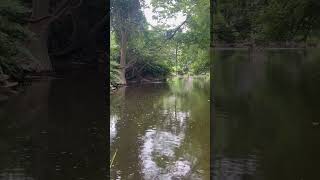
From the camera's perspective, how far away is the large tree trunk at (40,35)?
531 inches

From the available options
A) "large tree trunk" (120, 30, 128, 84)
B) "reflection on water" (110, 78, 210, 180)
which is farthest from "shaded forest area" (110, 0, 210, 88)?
"reflection on water" (110, 78, 210, 180)

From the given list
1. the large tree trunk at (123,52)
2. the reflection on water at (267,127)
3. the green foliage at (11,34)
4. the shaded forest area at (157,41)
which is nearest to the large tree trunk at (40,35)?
the green foliage at (11,34)

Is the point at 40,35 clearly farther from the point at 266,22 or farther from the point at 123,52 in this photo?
the point at 266,22

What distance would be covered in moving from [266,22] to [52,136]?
8.59 m

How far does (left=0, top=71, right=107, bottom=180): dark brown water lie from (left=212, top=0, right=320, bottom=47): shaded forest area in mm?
5090

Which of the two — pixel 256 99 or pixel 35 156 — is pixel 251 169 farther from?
pixel 256 99

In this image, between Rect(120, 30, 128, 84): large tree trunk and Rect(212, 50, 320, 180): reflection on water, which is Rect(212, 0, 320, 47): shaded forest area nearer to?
Rect(212, 50, 320, 180): reflection on water

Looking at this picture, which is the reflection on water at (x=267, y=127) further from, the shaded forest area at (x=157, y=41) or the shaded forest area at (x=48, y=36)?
the shaded forest area at (x=48, y=36)

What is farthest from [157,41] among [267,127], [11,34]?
[267,127]

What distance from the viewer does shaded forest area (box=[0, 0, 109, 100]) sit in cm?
1116

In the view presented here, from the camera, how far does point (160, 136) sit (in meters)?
7.18

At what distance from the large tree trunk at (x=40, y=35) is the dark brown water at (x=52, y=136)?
77.8 inches

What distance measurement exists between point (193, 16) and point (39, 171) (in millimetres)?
10074

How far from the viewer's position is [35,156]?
593 centimetres
